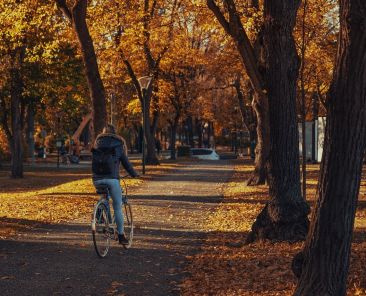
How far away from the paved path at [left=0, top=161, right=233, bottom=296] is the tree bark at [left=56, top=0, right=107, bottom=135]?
6.17m

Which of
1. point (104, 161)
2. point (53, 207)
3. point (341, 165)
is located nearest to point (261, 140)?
point (53, 207)

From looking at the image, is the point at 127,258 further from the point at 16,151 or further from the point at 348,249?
the point at 16,151

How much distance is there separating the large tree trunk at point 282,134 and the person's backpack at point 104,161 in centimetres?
253

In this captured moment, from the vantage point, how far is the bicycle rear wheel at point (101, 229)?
9141mm

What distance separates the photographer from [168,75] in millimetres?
52625

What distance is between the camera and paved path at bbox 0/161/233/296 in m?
7.46

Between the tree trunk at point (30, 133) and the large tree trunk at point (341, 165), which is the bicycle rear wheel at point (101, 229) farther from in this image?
the tree trunk at point (30, 133)

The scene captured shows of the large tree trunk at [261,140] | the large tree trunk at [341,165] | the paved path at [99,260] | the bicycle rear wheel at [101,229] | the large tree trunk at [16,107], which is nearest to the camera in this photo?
the large tree trunk at [341,165]

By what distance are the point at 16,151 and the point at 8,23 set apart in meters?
17.0

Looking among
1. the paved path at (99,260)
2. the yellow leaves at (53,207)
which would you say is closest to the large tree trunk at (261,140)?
the yellow leaves at (53,207)

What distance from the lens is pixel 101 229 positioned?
939 centimetres

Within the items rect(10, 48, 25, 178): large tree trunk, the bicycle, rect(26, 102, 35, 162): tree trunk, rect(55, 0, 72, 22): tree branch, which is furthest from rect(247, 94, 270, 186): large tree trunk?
rect(26, 102, 35, 162): tree trunk

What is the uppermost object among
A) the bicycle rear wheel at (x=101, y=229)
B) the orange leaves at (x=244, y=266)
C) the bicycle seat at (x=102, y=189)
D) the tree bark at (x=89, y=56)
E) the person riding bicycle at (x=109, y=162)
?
the tree bark at (x=89, y=56)

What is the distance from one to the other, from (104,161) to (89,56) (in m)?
10.8
